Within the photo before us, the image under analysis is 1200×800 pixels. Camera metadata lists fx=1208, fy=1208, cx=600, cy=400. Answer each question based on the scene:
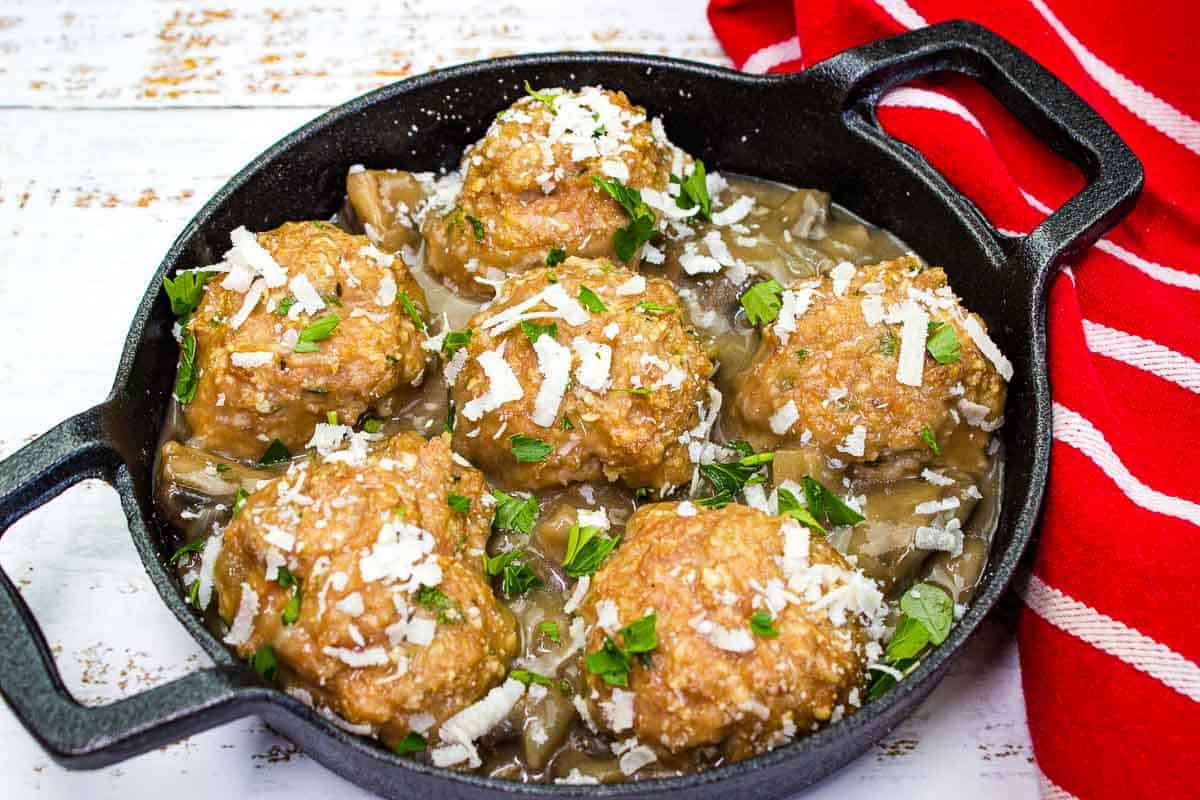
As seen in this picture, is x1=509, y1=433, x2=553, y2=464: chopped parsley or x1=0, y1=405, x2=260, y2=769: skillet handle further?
x1=509, y1=433, x2=553, y2=464: chopped parsley

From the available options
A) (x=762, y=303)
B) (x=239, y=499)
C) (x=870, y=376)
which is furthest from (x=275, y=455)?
(x=870, y=376)

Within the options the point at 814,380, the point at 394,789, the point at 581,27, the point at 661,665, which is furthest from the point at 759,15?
the point at 394,789

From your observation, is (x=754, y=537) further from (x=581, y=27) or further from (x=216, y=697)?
(x=581, y=27)

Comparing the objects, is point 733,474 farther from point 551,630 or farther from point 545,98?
point 545,98

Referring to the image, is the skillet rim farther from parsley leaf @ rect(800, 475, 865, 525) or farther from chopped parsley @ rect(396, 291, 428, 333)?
chopped parsley @ rect(396, 291, 428, 333)

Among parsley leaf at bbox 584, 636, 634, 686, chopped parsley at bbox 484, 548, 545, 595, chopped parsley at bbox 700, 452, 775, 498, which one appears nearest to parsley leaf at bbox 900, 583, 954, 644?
chopped parsley at bbox 700, 452, 775, 498

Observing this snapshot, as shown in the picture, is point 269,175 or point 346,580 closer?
point 346,580
